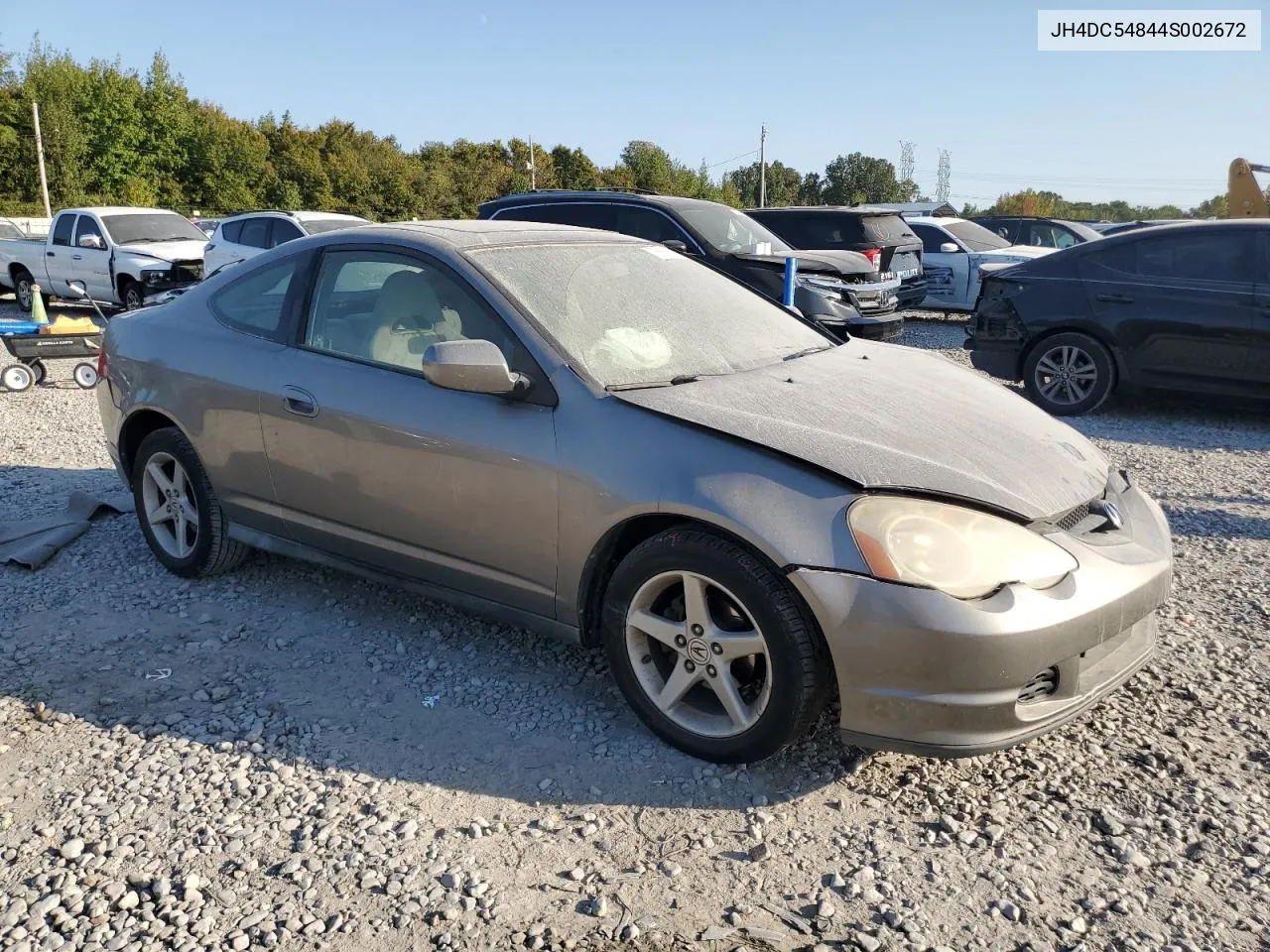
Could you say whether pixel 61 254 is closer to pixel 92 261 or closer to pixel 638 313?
pixel 92 261

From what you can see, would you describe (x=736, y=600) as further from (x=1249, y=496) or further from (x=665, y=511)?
(x=1249, y=496)

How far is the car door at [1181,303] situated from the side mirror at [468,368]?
21.3ft

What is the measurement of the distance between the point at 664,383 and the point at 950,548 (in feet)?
3.73

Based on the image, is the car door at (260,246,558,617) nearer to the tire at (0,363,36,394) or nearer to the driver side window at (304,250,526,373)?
the driver side window at (304,250,526,373)

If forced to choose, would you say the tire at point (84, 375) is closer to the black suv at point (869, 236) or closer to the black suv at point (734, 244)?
the black suv at point (734, 244)

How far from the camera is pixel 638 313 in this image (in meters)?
3.85

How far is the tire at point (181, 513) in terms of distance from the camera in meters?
4.58

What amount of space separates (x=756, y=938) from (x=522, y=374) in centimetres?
187

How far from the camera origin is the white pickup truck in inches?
573

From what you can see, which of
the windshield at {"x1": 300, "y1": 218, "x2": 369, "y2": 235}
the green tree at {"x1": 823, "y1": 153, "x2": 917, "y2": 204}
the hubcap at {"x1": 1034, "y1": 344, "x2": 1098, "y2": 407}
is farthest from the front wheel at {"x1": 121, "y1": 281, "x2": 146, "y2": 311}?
the green tree at {"x1": 823, "y1": 153, "x2": 917, "y2": 204}

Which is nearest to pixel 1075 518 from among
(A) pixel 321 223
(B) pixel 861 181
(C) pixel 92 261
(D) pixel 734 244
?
(D) pixel 734 244

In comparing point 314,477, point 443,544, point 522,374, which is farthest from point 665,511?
point 314,477

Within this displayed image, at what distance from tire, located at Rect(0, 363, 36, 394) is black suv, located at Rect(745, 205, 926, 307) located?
367 inches

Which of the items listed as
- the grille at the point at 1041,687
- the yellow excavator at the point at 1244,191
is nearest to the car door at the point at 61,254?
the grille at the point at 1041,687
